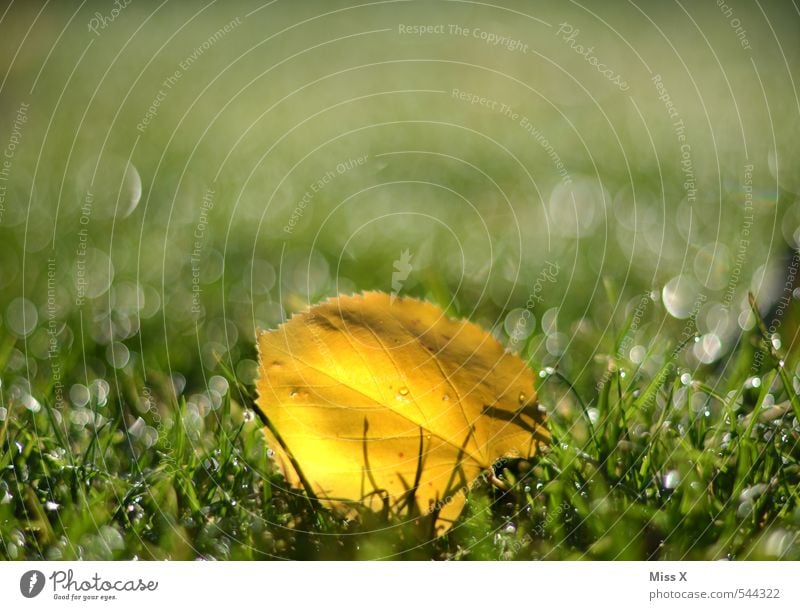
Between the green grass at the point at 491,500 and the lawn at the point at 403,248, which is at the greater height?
the lawn at the point at 403,248

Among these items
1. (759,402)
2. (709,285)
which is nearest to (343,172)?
(709,285)

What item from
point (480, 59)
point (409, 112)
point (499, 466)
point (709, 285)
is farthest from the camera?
point (409, 112)

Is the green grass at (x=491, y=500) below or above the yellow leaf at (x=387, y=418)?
below

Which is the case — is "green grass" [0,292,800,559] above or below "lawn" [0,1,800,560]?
below

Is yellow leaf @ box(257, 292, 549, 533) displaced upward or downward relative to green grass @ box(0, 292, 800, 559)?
upward
